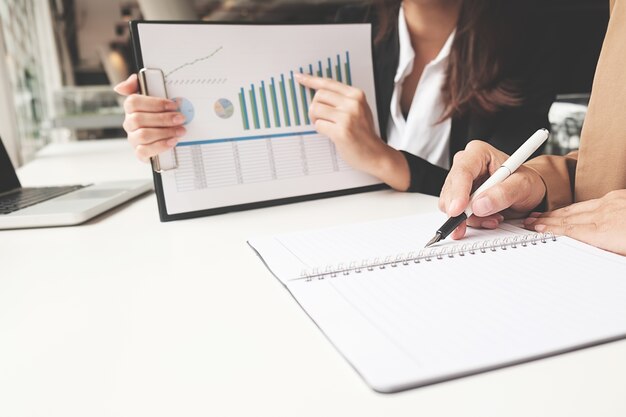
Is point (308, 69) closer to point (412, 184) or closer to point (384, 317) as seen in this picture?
point (412, 184)

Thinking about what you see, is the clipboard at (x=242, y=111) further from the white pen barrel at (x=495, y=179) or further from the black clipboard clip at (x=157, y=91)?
the white pen barrel at (x=495, y=179)

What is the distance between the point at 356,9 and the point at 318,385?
1.27 m

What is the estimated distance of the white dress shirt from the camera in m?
1.06

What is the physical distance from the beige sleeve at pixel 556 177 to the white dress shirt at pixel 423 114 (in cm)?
44

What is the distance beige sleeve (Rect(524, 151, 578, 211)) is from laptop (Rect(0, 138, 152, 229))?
0.61 m

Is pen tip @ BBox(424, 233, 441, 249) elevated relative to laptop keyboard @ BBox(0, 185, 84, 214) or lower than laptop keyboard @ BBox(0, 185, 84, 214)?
lower

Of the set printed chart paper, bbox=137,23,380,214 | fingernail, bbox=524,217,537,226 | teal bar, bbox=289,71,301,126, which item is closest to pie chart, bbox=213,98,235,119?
printed chart paper, bbox=137,23,380,214

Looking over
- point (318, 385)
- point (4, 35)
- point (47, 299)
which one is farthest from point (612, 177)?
point (4, 35)

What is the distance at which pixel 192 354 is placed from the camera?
0.31 metres

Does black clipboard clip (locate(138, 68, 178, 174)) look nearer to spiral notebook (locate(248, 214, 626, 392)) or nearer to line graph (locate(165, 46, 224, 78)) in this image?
line graph (locate(165, 46, 224, 78))

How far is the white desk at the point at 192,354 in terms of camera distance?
0.25 m

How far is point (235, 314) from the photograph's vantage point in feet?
1.21

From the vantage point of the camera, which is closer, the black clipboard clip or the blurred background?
the black clipboard clip

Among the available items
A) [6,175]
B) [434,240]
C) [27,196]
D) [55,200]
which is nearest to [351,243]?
[434,240]
